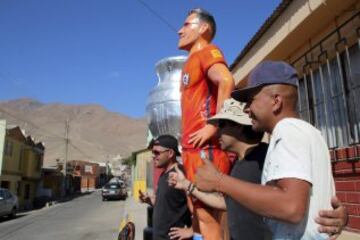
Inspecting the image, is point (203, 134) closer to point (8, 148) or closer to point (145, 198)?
point (145, 198)

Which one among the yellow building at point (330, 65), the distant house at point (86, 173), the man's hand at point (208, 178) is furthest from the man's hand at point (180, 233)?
the distant house at point (86, 173)

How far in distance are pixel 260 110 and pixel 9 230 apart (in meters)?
16.5

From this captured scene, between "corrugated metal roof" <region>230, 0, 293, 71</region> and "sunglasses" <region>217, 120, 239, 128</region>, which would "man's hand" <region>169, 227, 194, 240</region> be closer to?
"sunglasses" <region>217, 120, 239, 128</region>

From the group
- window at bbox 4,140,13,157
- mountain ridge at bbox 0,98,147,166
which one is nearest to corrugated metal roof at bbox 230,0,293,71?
window at bbox 4,140,13,157

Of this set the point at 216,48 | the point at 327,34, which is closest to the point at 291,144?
the point at 216,48

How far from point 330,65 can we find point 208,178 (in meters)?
3.36

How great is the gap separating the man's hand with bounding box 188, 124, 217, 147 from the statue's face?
81 cm

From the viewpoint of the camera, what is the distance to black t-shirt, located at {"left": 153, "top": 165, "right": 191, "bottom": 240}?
3.08 m

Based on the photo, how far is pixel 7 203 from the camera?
2067 cm

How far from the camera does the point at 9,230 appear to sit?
52.1ft

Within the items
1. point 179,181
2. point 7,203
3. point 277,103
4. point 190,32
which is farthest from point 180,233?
point 7,203

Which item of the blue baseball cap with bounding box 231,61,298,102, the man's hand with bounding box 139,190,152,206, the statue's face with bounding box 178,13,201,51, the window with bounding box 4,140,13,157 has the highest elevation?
the window with bounding box 4,140,13,157

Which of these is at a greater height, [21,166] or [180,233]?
[21,166]

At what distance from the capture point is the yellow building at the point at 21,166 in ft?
95.8
